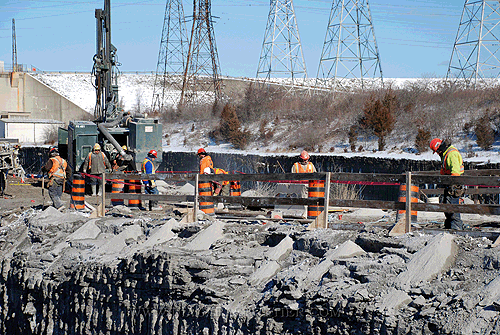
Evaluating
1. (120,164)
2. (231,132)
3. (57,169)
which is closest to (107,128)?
(120,164)

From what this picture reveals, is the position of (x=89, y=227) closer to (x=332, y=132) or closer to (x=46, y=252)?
(x=46, y=252)

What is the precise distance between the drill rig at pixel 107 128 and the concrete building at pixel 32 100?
132ft

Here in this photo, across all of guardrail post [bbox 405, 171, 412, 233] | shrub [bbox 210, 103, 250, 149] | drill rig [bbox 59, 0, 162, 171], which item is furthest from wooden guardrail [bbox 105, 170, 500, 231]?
shrub [bbox 210, 103, 250, 149]

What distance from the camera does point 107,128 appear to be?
19266 mm

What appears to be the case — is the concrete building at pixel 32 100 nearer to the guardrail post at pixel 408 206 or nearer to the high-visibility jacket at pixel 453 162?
the high-visibility jacket at pixel 453 162

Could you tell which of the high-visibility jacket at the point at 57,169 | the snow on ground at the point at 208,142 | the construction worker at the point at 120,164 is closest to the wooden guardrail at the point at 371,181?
the high-visibility jacket at the point at 57,169

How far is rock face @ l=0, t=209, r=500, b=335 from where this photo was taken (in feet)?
18.2

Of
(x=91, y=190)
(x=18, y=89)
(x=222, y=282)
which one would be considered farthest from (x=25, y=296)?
(x=18, y=89)

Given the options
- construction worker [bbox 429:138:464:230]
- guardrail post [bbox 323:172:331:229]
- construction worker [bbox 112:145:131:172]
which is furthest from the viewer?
construction worker [bbox 112:145:131:172]

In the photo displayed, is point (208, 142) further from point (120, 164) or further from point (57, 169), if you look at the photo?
point (57, 169)

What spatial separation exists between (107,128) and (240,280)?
13.5 metres

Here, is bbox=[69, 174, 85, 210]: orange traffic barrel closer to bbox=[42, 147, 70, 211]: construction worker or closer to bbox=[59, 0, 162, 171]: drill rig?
bbox=[42, 147, 70, 211]: construction worker

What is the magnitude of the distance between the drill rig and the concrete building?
40.2m

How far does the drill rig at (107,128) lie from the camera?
59.0 ft
